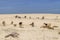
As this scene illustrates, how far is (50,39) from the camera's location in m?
11.3

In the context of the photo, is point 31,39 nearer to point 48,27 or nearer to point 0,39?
point 0,39

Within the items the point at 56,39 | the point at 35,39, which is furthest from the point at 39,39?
the point at 56,39

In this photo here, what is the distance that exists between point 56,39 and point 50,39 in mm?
405

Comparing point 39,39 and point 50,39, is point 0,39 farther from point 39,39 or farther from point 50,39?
point 50,39

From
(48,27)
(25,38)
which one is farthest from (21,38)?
(48,27)

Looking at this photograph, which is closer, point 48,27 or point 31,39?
point 31,39

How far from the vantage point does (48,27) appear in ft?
55.5

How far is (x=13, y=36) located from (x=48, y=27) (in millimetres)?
6104

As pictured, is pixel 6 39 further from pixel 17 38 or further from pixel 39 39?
pixel 39 39

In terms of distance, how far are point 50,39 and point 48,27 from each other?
569 centimetres

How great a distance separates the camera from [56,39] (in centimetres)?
1134

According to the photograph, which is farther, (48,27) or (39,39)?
(48,27)

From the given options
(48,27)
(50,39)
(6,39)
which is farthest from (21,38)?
(48,27)

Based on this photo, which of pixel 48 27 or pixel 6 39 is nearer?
pixel 6 39
